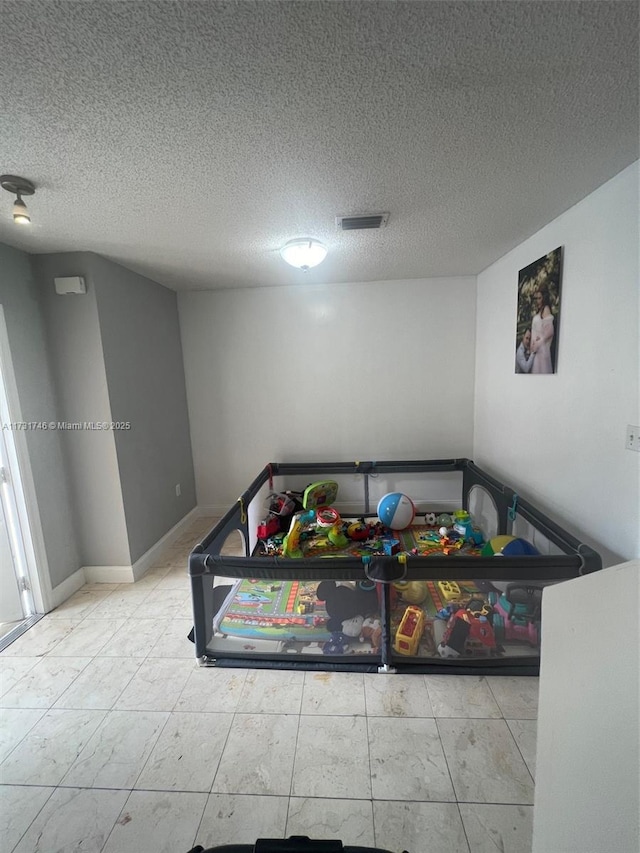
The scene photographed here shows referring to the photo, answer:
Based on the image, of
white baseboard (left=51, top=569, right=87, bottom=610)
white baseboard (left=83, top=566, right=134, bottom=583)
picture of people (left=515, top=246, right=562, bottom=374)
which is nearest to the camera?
picture of people (left=515, top=246, right=562, bottom=374)

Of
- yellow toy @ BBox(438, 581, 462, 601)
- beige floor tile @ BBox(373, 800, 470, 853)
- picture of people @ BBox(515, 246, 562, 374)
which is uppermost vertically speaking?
picture of people @ BBox(515, 246, 562, 374)

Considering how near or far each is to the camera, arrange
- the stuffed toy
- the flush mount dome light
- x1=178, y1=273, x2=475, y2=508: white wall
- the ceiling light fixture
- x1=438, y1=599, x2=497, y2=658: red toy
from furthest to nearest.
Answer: x1=178, y1=273, x2=475, y2=508: white wall → the flush mount dome light → the stuffed toy → x1=438, y1=599, x2=497, y2=658: red toy → the ceiling light fixture

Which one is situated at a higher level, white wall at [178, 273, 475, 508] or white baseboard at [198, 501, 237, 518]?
white wall at [178, 273, 475, 508]

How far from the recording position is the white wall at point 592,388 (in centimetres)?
152

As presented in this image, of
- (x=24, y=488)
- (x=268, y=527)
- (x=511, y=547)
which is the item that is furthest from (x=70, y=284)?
(x=511, y=547)

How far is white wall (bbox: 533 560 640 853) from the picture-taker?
0.52m

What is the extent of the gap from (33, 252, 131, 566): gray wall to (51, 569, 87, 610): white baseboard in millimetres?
99

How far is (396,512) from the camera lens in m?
3.00

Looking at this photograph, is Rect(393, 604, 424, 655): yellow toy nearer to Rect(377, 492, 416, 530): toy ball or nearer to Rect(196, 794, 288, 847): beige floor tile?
Rect(196, 794, 288, 847): beige floor tile

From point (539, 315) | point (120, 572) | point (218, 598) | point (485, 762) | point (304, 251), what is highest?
point (304, 251)

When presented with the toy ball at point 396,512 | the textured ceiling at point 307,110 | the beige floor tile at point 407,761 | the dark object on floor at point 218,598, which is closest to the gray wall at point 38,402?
the textured ceiling at point 307,110

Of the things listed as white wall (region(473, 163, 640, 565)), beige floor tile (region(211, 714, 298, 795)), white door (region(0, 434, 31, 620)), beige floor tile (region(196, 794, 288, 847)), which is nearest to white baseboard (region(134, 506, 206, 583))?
white door (region(0, 434, 31, 620))

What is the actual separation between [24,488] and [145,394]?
→ 1.01 metres

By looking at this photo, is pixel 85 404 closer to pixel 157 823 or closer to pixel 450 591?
pixel 157 823
